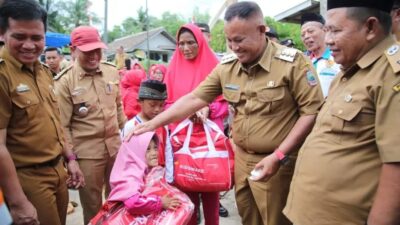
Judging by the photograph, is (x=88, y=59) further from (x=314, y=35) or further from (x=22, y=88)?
(x=314, y=35)

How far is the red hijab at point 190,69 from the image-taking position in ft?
11.2

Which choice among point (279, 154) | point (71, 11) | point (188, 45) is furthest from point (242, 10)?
point (71, 11)

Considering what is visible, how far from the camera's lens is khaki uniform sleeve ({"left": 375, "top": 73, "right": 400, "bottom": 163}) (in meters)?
1.43

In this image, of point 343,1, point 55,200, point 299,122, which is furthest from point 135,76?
point 343,1

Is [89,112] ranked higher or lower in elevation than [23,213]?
higher

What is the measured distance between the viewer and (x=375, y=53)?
162 cm

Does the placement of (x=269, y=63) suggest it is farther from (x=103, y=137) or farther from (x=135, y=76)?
(x=135, y=76)

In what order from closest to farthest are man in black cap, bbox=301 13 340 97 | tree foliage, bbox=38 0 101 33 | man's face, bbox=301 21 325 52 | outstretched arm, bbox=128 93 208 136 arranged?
outstretched arm, bbox=128 93 208 136, man in black cap, bbox=301 13 340 97, man's face, bbox=301 21 325 52, tree foliage, bbox=38 0 101 33

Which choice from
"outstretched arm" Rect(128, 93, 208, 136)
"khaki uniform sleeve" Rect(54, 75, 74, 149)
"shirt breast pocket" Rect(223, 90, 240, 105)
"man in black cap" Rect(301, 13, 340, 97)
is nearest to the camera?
"shirt breast pocket" Rect(223, 90, 240, 105)

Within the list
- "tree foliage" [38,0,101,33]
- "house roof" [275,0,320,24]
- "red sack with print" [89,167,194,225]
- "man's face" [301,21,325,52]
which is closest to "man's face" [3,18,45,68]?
"red sack with print" [89,167,194,225]

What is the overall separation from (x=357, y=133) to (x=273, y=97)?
0.79 metres

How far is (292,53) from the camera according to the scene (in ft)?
7.80

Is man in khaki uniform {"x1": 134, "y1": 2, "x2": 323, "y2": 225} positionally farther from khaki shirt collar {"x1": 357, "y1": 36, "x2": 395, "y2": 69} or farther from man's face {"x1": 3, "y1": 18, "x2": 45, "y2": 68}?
man's face {"x1": 3, "y1": 18, "x2": 45, "y2": 68}

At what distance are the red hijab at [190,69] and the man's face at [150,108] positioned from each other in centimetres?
49
